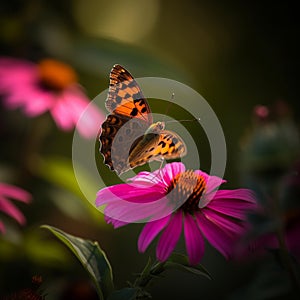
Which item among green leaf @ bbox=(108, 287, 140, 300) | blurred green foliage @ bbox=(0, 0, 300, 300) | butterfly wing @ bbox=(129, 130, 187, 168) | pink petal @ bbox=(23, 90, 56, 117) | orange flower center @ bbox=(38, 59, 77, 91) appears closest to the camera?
green leaf @ bbox=(108, 287, 140, 300)

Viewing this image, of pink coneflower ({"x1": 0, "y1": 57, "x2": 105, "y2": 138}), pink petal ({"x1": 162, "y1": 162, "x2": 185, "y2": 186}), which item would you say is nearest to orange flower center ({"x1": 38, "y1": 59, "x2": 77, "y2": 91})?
pink coneflower ({"x1": 0, "y1": 57, "x2": 105, "y2": 138})

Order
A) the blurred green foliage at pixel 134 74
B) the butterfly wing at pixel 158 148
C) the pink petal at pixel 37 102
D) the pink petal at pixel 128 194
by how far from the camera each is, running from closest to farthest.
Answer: the pink petal at pixel 128 194 → the butterfly wing at pixel 158 148 → the blurred green foliage at pixel 134 74 → the pink petal at pixel 37 102

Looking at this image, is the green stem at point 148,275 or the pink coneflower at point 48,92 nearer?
the green stem at point 148,275

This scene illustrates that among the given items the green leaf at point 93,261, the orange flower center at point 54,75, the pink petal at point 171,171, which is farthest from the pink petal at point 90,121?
the green leaf at point 93,261

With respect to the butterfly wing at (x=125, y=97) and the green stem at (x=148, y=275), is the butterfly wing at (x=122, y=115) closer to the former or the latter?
the butterfly wing at (x=125, y=97)

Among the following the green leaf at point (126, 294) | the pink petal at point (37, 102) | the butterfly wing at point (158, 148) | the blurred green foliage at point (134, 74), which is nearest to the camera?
the green leaf at point (126, 294)

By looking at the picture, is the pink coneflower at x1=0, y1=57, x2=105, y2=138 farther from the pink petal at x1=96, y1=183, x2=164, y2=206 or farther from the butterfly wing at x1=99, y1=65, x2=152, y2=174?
the pink petal at x1=96, y1=183, x2=164, y2=206

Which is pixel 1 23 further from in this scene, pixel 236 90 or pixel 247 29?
pixel 247 29
